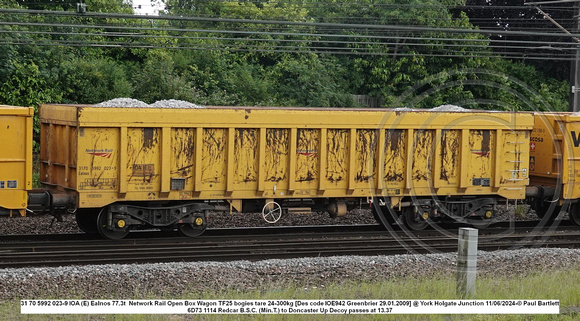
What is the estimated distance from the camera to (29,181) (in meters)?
13.3

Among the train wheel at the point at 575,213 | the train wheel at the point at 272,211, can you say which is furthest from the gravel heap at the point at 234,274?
the train wheel at the point at 575,213

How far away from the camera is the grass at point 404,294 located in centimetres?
822

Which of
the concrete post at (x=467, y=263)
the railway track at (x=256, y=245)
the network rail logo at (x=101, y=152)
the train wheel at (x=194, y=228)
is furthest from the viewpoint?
the train wheel at (x=194, y=228)

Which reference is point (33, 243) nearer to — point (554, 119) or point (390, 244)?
point (390, 244)

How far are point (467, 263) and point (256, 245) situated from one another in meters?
5.86

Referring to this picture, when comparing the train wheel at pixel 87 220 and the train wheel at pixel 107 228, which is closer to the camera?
the train wheel at pixel 107 228

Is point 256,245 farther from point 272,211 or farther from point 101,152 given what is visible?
point 101,152

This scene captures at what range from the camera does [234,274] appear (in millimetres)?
10938

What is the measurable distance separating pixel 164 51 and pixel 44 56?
16.5ft

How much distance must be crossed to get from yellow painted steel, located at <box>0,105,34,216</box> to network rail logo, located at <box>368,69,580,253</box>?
23.6 ft

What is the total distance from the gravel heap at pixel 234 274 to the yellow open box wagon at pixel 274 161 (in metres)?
3.30

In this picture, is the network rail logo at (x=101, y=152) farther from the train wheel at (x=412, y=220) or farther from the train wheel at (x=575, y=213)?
the train wheel at (x=575, y=213)

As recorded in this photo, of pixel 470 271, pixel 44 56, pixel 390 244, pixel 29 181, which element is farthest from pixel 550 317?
pixel 44 56

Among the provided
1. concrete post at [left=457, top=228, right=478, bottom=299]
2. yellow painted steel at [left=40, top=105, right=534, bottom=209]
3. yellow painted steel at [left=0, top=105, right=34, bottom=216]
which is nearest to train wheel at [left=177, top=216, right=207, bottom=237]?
yellow painted steel at [left=40, top=105, right=534, bottom=209]
